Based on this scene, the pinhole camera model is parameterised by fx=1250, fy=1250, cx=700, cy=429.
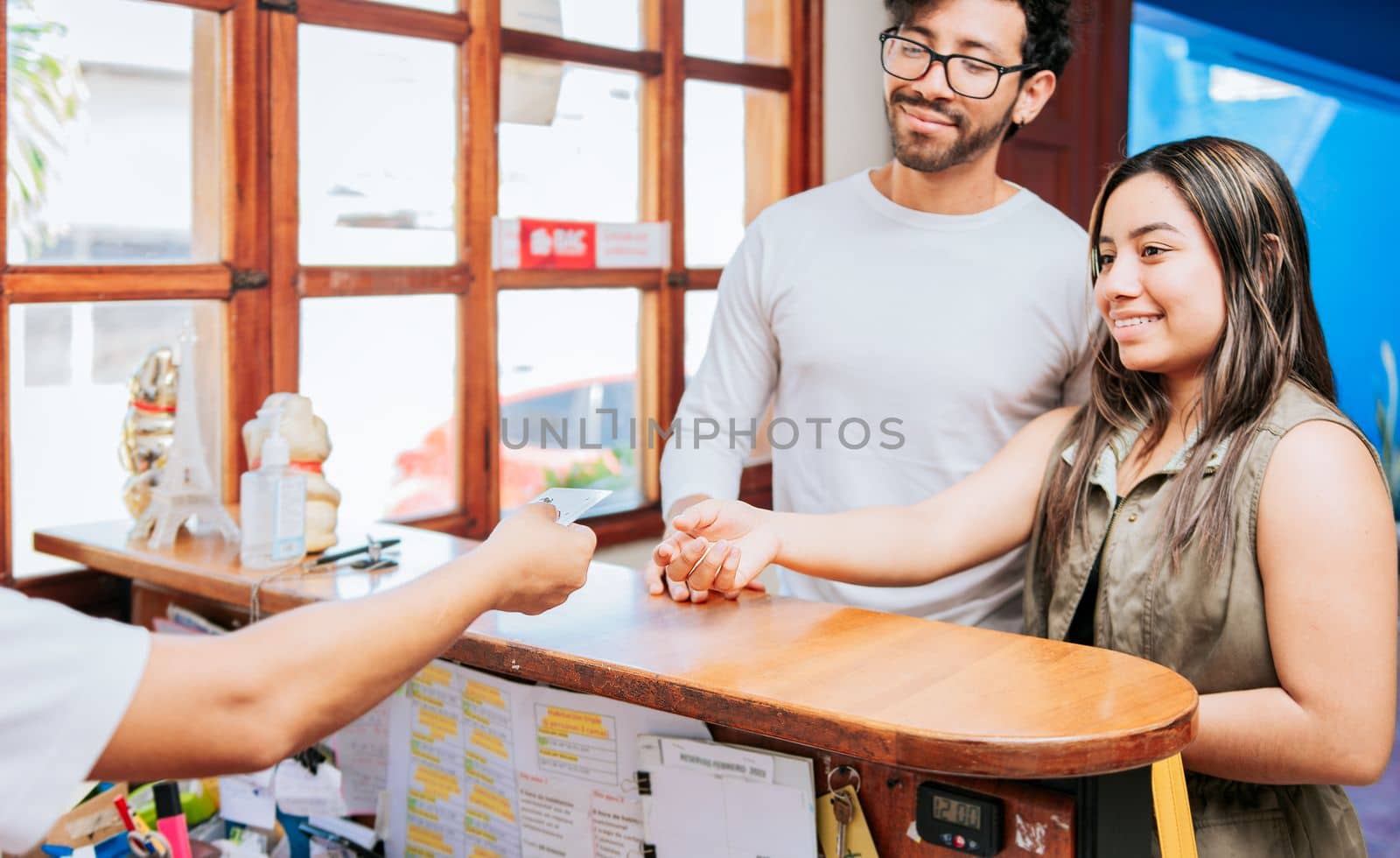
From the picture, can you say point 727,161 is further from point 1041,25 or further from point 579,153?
point 1041,25

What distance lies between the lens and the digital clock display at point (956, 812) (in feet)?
3.96

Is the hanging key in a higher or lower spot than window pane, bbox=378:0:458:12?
lower

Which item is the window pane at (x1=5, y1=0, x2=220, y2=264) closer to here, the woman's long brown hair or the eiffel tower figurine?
the eiffel tower figurine

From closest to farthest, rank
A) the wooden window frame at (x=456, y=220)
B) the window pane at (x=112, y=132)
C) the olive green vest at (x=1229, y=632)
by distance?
the olive green vest at (x=1229, y=632) → the window pane at (x=112, y=132) → the wooden window frame at (x=456, y=220)

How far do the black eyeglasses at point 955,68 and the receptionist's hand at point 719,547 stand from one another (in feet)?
2.49

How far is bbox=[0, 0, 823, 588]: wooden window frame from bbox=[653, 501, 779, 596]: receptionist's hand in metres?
1.13

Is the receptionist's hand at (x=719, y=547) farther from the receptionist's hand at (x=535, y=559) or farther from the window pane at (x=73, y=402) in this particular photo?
the window pane at (x=73, y=402)

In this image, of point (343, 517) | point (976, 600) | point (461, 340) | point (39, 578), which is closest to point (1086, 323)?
point (976, 600)

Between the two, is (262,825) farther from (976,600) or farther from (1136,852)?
(1136,852)

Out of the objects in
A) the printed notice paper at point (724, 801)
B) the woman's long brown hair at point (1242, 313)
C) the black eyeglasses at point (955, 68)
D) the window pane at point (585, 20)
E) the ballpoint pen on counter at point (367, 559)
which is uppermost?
the window pane at point (585, 20)

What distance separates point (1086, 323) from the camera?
78.6 inches

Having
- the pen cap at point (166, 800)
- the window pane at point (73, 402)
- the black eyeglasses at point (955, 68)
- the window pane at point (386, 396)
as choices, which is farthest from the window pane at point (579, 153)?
the pen cap at point (166, 800)

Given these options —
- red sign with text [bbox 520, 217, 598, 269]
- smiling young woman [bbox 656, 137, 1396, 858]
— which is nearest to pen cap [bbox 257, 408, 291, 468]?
smiling young woman [bbox 656, 137, 1396, 858]

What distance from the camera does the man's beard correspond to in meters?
1.97
